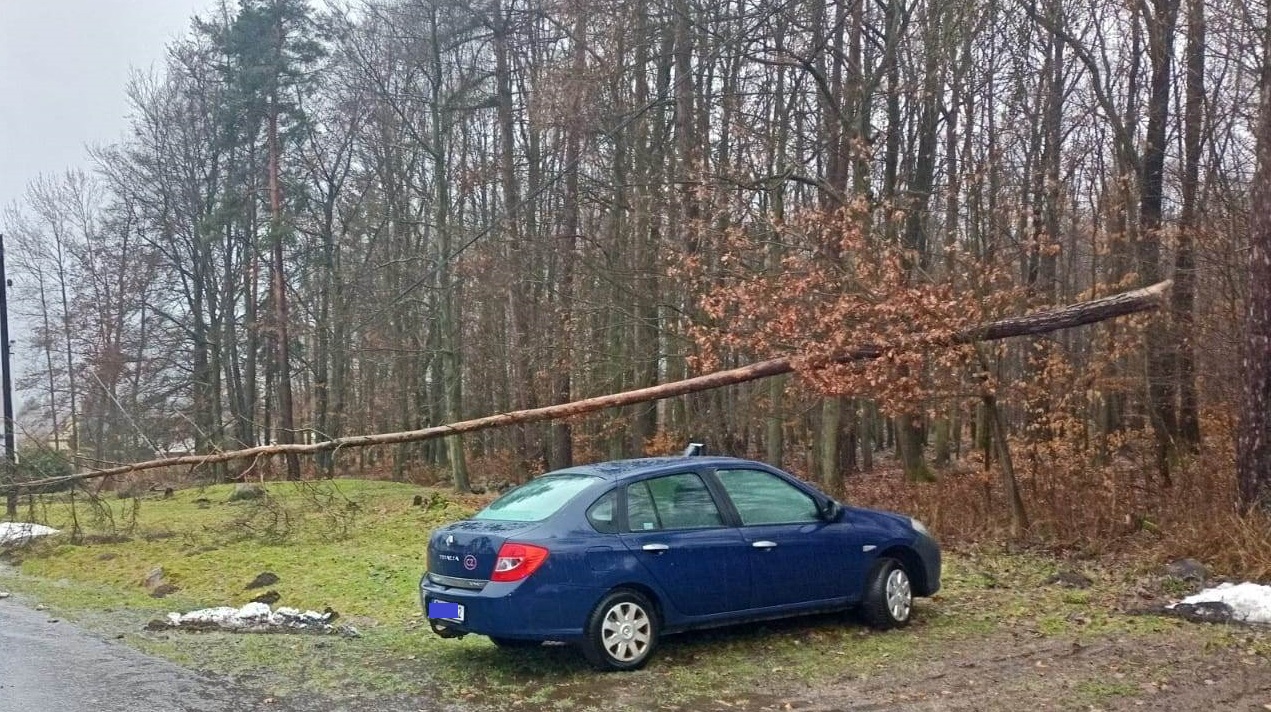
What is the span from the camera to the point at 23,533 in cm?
1745

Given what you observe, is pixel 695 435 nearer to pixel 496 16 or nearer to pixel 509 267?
pixel 509 267

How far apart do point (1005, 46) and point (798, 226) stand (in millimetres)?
8768

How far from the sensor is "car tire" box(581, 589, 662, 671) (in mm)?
7484

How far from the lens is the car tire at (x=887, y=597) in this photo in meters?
8.75

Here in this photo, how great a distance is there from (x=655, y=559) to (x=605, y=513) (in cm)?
48

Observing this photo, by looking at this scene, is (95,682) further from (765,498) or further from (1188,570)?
(1188,570)

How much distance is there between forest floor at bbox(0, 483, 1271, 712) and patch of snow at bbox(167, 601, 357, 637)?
27 centimetres

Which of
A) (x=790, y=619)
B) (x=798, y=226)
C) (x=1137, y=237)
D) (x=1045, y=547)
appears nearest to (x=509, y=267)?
(x=798, y=226)

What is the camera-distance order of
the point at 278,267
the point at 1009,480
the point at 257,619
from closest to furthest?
the point at 257,619 → the point at 1009,480 → the point at 278,267

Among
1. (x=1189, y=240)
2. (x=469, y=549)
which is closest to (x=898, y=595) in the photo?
(x=469, y=549)

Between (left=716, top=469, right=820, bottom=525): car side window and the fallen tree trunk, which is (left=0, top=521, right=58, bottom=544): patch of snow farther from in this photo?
(left=716, top=469, right=820, bottom=525): car side window

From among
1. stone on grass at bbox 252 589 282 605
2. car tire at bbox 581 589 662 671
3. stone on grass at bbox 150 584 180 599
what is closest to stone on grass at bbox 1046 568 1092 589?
car tire at bbox 581 589 662 671

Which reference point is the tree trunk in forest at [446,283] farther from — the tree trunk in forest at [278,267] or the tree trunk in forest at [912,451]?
the tree trunk in forest at [912,451]

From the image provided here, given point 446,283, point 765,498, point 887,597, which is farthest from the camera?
point 446,283
